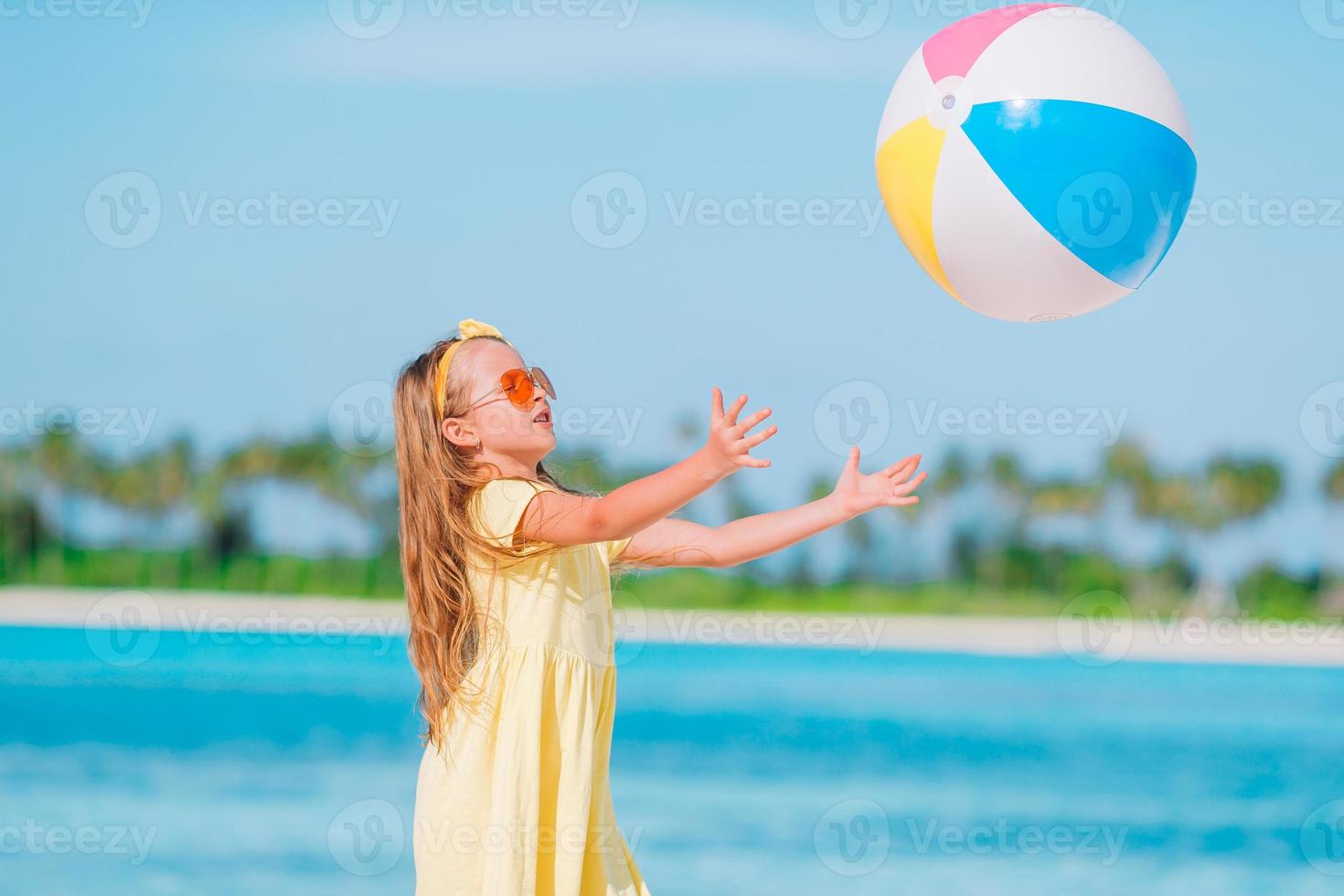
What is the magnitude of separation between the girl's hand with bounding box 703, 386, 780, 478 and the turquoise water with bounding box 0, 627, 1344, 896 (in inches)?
163

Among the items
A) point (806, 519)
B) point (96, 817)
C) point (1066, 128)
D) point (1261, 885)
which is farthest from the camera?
point (96, 817)

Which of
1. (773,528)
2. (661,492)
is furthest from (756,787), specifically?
(661,492)

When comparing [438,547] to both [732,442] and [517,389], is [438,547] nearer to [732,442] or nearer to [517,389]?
[517,389]

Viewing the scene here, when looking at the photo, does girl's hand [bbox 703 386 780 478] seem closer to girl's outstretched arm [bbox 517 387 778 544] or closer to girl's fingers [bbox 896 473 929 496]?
girl's outstretched arm [bbox 517 387 778 544]

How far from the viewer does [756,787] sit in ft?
29.2

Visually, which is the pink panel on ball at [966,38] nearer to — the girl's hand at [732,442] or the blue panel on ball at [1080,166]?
the blue panel on ball at [1080,166]

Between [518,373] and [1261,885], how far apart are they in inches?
211

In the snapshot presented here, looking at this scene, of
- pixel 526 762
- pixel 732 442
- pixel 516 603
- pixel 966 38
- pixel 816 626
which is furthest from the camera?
pixel 816 626

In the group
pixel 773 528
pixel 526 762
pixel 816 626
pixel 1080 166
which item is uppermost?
pixel 1080 166

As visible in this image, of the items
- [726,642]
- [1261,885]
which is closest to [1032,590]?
[726,642]

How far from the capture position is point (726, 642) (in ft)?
88.4

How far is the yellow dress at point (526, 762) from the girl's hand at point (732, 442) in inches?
16.1

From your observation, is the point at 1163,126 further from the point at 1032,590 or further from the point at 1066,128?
the point at 1032,590

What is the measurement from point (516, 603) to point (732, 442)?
21.4 inches
